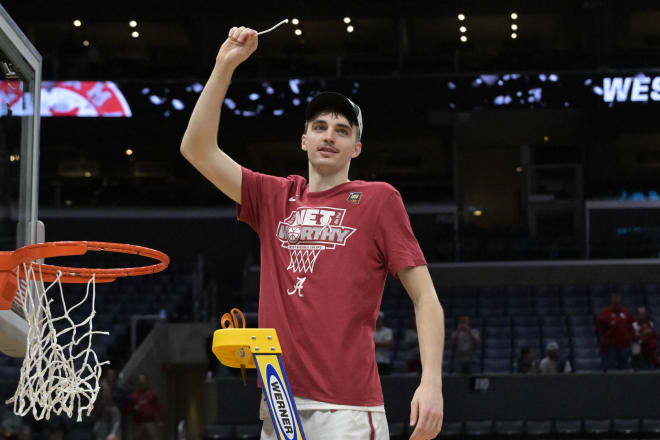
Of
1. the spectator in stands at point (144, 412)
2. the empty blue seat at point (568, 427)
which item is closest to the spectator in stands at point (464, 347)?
the empty blue seat at point (568, 427)

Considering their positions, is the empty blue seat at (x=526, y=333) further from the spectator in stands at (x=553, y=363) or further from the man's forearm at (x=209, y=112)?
the man's forearm at (x=209, y=112)

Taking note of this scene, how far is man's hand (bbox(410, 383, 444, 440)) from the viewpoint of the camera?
2.70 metres

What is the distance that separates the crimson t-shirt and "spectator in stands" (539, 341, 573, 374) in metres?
10.6

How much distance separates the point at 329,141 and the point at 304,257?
364 millimetres

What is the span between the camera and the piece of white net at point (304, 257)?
116 inches

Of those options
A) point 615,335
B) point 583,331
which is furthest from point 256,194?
point 583,331

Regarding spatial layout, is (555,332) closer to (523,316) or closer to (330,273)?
(523,316)

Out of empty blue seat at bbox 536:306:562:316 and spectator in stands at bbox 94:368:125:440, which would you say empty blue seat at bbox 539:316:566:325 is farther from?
spectator in stands at bbox 94:368:125:440

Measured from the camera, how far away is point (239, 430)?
1259cm

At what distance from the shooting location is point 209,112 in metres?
2.88

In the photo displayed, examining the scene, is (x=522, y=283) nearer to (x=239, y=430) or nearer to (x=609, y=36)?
(x=609, y=36)

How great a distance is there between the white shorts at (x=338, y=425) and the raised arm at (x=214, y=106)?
77 centimetres

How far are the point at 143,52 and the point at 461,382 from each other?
46.6ft

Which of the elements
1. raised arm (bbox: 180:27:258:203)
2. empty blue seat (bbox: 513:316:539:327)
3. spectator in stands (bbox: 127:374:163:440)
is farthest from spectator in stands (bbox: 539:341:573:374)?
raised arm (bbox: 180:27:258:203)
